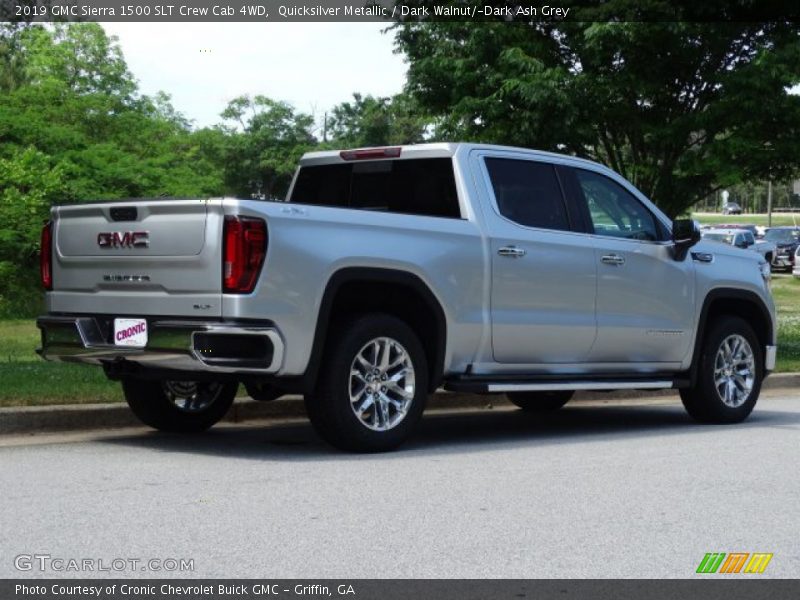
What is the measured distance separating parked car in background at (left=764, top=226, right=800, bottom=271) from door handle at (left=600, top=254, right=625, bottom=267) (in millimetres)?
43639

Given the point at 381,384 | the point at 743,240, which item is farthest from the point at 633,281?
the point at 743,240

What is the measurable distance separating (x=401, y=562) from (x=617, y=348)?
4.95m

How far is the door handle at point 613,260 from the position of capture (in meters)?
9.94

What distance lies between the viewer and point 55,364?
12445mm

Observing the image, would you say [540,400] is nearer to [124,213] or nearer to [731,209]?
[124,213]

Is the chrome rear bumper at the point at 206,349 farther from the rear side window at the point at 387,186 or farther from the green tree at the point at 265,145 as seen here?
the green tree at the point at 265,145

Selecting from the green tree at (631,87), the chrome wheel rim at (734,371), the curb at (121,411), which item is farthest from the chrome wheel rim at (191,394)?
the green tree at (631,87)

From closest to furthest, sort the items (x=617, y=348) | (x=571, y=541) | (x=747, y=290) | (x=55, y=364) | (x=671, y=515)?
(x=571, y=541) → (x=671, y=515) → (x=617, y=348) → (x=747, y=290) → (x=55, y=364)

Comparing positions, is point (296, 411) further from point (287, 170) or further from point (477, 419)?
point (287, 170)

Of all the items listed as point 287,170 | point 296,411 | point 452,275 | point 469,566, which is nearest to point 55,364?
point 296,411

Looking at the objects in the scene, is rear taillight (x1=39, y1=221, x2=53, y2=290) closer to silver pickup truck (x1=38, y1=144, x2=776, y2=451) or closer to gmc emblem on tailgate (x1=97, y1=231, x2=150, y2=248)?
silver pickup truck (x1=38, y1=144, x2=776, y2=451)

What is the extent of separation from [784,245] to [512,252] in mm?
46410

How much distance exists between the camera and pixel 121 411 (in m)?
9.71

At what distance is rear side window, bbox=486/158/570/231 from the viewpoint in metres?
9.58
